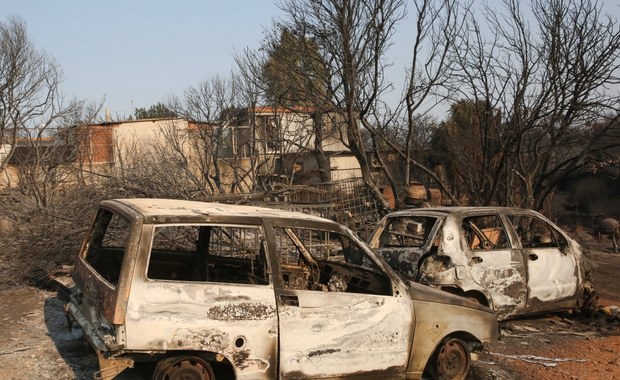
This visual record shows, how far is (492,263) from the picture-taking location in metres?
6.99

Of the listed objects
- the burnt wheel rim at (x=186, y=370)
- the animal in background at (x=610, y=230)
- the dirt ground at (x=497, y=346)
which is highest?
the animal in background at (x=610, y=230)

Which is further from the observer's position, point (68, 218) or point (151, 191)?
point (151, 191)

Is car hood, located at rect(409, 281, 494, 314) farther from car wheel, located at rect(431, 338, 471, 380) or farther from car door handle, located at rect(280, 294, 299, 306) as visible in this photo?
car door handle, located at rect(280, 294, 299, 306)

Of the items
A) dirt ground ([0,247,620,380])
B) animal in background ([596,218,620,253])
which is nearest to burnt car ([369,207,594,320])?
dirt ground ([0,247,620,380])

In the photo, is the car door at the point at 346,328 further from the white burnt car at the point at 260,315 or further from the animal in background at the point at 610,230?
the animal in background at the point at 610,230

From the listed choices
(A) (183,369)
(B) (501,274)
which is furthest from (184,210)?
(B) (501,274)

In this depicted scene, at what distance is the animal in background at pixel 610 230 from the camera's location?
17.0 m

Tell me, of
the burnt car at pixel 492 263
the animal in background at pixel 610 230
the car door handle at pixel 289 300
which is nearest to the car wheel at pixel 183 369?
the car door handle at pixel 289 300

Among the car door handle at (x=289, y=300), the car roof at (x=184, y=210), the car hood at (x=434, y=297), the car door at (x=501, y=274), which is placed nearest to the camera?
the car roof at (x=184, y=210)

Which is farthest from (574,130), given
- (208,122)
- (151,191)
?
(208,122)

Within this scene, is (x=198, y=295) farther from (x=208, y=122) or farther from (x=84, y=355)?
(x=208, y=122)

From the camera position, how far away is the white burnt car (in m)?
3.83

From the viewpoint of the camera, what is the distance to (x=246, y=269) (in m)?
5.64

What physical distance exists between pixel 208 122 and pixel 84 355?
19663 millimetres
